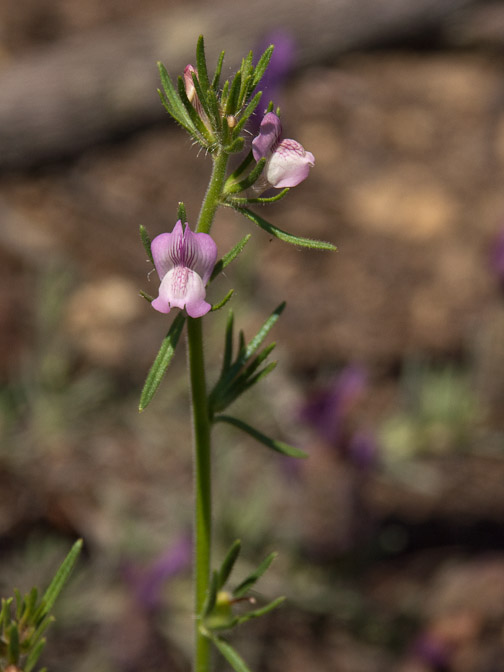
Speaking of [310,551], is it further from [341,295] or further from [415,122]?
[415,122]

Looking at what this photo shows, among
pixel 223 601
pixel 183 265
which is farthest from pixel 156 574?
pixel 183 265

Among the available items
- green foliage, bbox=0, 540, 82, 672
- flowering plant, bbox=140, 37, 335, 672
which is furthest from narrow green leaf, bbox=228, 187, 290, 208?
green foliage, bbox=0, 540, 82, 672

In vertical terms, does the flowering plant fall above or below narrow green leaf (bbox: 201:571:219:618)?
above

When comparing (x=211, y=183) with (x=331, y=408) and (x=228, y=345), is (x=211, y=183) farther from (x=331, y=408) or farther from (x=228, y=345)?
(x=331, y=408)

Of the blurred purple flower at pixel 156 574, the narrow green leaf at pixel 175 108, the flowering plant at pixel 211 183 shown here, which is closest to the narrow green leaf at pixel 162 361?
the flowering plant at pixel 211 183

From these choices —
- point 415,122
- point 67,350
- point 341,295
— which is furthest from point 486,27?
point 67,350

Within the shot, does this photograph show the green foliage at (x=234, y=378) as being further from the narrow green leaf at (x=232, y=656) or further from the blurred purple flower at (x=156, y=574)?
the blurred purple flower at (x=156, y=574)

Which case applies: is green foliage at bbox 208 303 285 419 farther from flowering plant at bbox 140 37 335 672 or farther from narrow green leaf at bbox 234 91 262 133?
narrow green leaf at bbox 234 91 262 133
